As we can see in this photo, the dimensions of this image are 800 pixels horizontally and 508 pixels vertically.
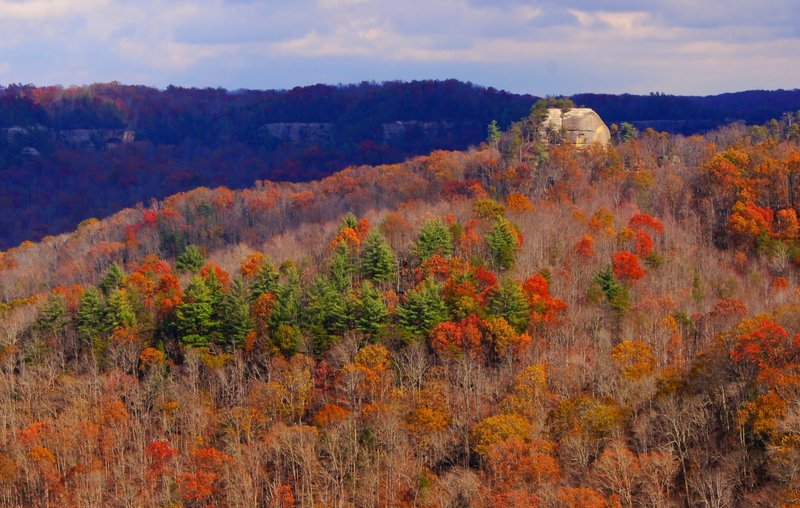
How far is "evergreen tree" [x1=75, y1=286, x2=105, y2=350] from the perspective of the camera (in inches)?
1914

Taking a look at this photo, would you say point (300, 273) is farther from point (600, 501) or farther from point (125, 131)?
point (125, 131)

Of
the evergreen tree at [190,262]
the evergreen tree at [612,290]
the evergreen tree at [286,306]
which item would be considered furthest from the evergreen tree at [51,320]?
the evergreen tree at [612,290]

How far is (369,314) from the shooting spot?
4494cm

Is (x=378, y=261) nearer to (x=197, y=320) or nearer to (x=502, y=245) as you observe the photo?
(x=502, y=245)

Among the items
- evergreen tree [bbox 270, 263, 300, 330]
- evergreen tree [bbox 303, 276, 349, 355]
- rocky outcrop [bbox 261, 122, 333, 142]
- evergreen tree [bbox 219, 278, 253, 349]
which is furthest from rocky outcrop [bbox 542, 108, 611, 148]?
rocky outcrop [bbox 261, 122, 333, 142]

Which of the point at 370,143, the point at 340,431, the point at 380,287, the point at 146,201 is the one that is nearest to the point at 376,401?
the point at 340,431

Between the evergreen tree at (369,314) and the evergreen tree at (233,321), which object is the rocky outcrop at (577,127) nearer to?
the evergreen tree at (369,314)

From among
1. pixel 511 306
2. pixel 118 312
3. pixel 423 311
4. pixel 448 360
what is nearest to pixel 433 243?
pixel 423 311

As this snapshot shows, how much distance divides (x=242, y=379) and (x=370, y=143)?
340 feet

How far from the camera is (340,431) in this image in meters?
37.4

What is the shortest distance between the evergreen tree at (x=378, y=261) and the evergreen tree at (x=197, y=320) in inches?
326

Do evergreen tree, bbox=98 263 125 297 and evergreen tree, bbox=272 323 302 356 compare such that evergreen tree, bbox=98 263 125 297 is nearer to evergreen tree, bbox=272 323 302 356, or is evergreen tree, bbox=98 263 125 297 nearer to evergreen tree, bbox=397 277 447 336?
evergreen tree, bbox=272 323 302 356

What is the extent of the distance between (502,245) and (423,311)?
891 cm

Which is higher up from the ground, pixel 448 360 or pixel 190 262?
pixel 190 262
